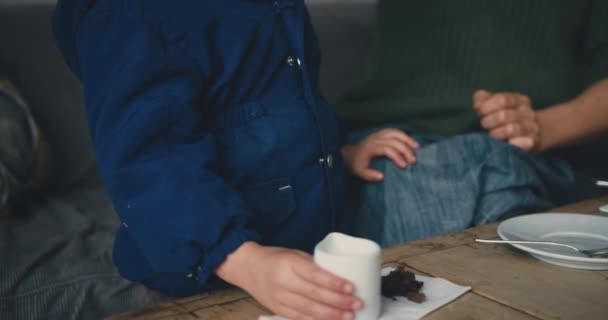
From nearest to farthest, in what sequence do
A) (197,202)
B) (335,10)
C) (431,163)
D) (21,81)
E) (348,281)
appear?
(348,281) → (197,202) → (431,163) → (21,81) → (335,10)

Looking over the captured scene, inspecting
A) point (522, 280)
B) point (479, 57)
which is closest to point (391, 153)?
point (479, 57)

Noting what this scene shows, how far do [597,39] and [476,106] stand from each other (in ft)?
1.06

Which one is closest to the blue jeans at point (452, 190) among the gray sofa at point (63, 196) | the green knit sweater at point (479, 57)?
the green knit sweater at point (479, 57)

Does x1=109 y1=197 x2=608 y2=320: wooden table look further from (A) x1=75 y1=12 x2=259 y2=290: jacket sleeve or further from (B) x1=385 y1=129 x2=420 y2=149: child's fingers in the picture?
(B) x1=385 y1=129 x2=420 y2=149: child's fingers

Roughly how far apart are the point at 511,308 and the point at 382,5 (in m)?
0.99

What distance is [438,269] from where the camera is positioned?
0.68m

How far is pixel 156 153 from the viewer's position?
0.69m

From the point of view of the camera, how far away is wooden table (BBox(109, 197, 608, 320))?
1.84ft

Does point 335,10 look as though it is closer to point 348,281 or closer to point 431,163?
point 431,163

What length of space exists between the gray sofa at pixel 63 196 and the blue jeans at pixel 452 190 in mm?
446

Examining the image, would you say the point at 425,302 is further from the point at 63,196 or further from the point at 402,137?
the point at 63,196

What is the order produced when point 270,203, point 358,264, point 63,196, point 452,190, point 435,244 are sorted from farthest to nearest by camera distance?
point 63,196
point 452,190
point 270,203
point 435,244
point 358,264

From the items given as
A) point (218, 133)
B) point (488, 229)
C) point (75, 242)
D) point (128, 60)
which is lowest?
point (75, 242)

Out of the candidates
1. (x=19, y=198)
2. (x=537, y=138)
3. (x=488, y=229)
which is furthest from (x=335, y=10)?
(x=488, y=229)
